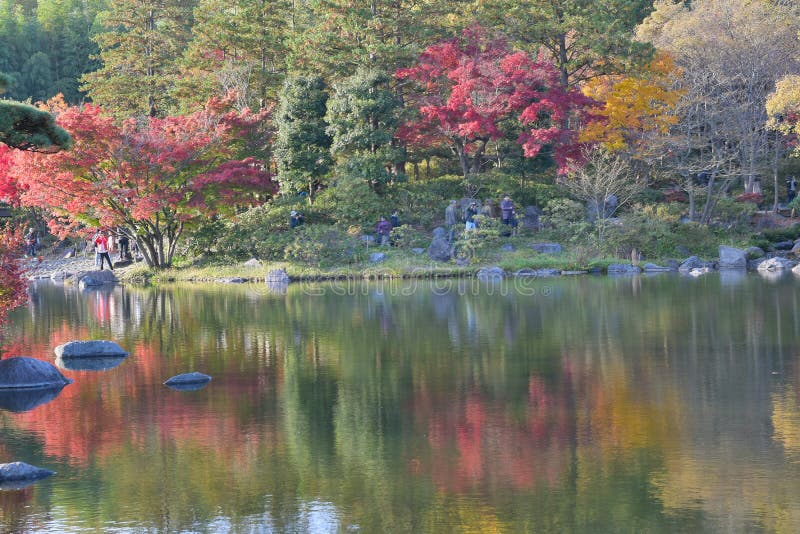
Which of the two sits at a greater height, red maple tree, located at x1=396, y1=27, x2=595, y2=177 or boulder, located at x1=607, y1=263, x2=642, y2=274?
red maple tree, located at x1=396, y1=27, x2=595, y2=177

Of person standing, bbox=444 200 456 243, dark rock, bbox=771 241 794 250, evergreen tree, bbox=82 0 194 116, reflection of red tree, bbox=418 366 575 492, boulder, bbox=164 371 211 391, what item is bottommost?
reflection of red tree, bbox=418 366 575 492

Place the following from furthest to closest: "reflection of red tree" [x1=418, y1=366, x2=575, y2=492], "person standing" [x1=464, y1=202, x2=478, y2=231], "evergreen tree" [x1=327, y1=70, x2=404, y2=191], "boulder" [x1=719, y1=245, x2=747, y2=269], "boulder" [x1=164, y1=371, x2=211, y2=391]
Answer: "evergreen tree" [x1=327, y1=70, x2=404, y2=191]
"boulder" [x1=719, y1=245, x2=747, y2=269]
"person standing" [x1=464, y1=202, x2=478, y2=231]
"boulder" [x1=164, y1=371, x2=211, y2=391]
"reflection of red tree" [x1=418, y1=366, x2=575, y2=492]

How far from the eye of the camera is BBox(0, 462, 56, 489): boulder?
853cm

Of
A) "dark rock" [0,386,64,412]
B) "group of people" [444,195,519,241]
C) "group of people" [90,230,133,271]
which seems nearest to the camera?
"dark rock" [0,386,64,412]

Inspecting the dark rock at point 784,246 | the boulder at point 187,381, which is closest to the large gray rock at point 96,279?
the boulder at point 187,381

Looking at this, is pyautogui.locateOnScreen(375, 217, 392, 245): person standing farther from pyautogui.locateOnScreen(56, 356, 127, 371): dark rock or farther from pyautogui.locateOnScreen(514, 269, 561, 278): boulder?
pyautogui.locateOnScreen(56, 356, 127, 371): dark rock

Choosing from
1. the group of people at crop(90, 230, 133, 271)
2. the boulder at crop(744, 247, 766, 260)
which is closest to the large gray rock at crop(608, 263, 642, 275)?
the boulder at crop(744, 247, 766, 260)

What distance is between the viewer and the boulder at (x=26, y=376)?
12992 millimetres

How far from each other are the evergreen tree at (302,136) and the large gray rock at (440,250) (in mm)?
5570

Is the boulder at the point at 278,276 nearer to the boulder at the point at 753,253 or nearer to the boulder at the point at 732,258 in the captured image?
the boulder at the point at 732,258

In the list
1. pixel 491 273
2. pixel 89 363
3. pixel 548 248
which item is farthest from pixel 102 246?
pixel 89 363

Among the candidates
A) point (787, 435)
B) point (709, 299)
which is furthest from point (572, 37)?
point (787, 435)

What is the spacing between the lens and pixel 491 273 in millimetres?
29125

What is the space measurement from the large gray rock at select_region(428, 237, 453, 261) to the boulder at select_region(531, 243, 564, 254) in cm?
285
